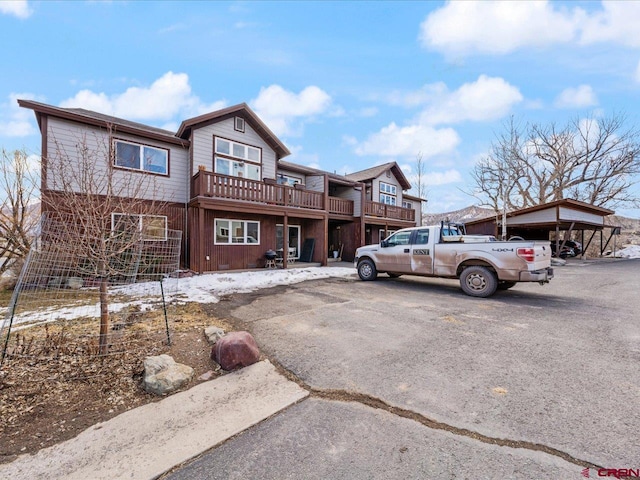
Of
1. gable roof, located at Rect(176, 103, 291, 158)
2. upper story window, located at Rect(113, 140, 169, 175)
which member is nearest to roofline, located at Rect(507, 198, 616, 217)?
gable roof, located at Rect(176, 103, 291, 158)

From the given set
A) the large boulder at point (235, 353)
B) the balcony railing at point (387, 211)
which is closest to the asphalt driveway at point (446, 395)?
the large boulder at point (235, 353)

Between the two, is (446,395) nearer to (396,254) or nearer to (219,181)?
(396,254)

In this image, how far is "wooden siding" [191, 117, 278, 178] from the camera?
37.8 feet

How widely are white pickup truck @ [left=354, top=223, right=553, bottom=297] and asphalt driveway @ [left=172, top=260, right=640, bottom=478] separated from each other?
1.20m

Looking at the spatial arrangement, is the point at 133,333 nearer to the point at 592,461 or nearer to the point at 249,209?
the point at 592,461

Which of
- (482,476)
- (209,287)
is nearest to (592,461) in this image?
(482,476)

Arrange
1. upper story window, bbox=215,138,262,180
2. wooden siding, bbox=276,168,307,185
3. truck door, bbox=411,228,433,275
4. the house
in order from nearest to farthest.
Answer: truck door, bbox=411,228,433,275 → the house → upper story window, bbox=215,138,262,180 → wooden siding, bbox=276,168,307,185

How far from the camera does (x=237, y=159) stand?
1270 centimetres

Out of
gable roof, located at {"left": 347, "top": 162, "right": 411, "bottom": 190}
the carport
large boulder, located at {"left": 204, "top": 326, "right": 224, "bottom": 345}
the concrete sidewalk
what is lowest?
the concrete sidewalk

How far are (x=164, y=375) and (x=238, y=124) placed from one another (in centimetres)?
1205

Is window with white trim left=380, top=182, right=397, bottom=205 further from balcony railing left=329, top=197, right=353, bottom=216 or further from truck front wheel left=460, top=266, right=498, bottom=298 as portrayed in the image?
truck front wheel left=460, top=266, right=498, bottom=298

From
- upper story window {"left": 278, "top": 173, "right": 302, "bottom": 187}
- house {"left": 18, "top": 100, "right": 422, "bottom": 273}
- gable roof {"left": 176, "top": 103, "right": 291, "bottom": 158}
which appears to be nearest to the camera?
house {"left": 18, "top": 100, "right": 422, "bottom": 273}

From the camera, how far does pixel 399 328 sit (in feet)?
15.8

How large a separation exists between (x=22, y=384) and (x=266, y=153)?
482 inches
